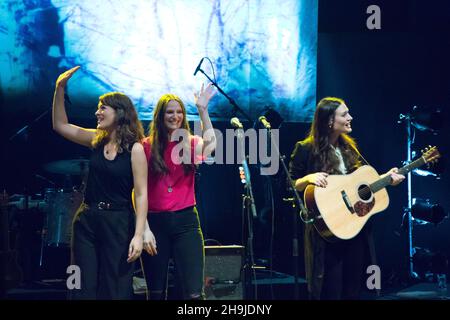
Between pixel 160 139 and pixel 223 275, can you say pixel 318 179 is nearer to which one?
pixel 160 139

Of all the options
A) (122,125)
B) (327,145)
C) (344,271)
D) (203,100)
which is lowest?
(344,271)

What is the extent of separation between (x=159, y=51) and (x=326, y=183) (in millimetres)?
3052

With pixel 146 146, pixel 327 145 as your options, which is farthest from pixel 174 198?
pixel 327 145

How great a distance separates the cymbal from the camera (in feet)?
21.3

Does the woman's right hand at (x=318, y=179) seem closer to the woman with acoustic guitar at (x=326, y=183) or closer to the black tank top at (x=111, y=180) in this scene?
the woman with acoustic guitar at (x=326, y=183)

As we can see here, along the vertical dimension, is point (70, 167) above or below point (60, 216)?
above

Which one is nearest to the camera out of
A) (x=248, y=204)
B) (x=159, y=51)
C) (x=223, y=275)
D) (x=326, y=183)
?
(x=326, y=183)

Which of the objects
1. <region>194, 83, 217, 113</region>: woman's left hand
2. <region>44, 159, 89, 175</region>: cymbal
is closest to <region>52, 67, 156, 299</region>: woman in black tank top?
<region>194, 83, 217, 113</region>: woman's left hand

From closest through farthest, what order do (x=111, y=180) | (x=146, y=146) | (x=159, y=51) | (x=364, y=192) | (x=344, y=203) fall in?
(x=111, y=180), (x=146, y=146), (x=344, y=203), (x=364, y=192), (x=159, y=51)

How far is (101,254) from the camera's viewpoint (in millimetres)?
4285

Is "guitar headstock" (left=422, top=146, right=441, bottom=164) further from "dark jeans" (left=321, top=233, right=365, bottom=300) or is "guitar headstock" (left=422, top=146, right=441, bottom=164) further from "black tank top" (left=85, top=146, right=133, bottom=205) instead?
"black tank top" (left=85, top=146, right=133, bottom=205)

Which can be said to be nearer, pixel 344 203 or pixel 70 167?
pixel 344 203
